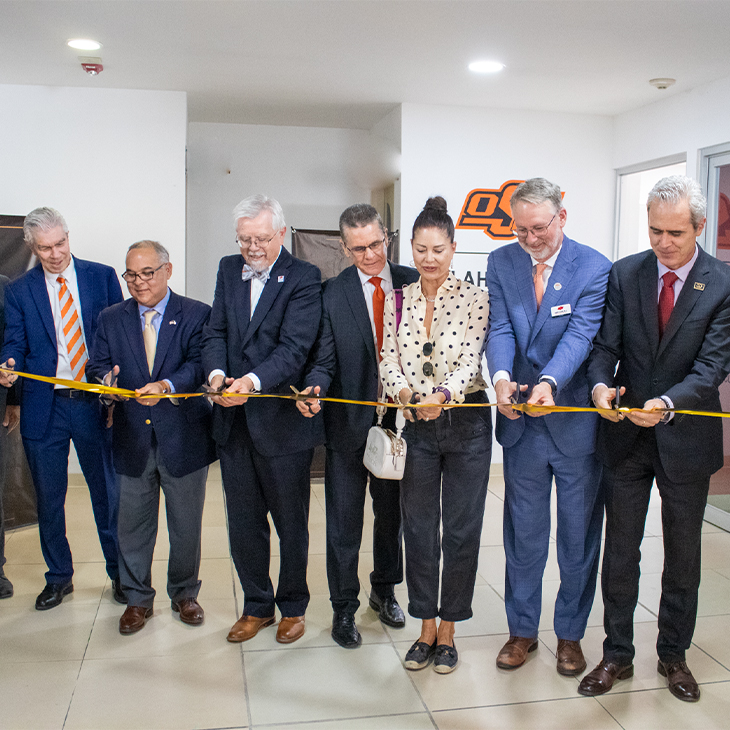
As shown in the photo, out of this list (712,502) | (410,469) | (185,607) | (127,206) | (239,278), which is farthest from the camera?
(127,206)

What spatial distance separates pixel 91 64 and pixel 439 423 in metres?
3.72

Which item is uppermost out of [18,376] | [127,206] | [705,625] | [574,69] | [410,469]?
[574,69]

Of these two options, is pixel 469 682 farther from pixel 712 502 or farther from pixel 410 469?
pixel 712 502

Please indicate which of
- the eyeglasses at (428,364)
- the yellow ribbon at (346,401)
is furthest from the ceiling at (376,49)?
the yellow ribbon at (346,401)

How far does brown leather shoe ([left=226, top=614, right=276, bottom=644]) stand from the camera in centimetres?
343

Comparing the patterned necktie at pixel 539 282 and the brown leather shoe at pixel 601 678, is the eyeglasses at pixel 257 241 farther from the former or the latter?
the brown leather shoe at pixel 601 678

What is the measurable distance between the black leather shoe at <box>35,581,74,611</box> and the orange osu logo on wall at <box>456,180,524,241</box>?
4103mm

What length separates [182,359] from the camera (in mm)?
3461

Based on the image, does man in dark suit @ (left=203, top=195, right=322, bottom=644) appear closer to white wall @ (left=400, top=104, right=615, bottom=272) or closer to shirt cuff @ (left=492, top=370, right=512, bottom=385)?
shirt cuff @ (left=492, top=370, right=512, bottom=385)

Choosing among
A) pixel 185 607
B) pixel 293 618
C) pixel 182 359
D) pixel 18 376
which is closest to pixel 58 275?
pixel 18 376

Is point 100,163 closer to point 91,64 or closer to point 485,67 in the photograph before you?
point 91,64

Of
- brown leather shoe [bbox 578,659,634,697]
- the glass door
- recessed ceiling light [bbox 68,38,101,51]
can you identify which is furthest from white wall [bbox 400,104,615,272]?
brown leather shoe [bbox 578,659,634,697]

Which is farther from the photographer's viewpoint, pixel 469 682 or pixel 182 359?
pixel 182 359

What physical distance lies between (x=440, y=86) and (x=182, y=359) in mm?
3261
